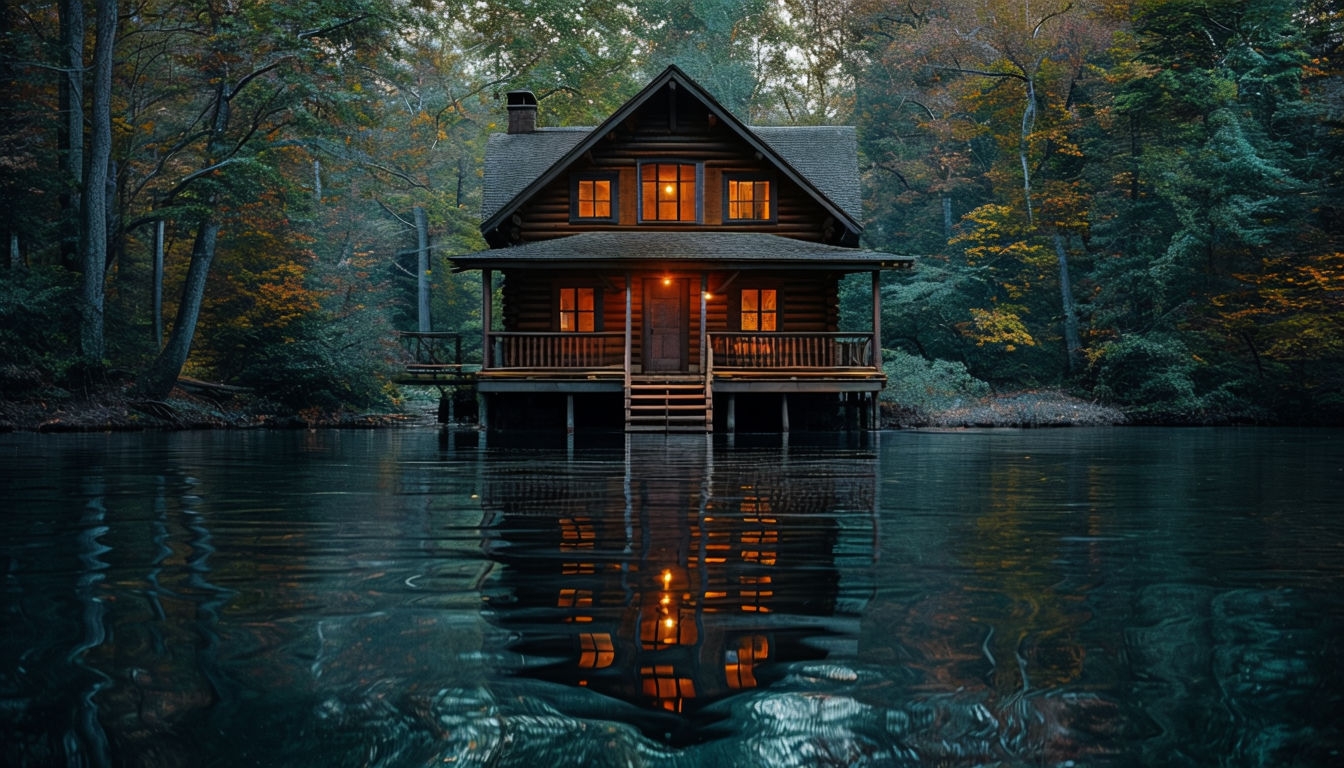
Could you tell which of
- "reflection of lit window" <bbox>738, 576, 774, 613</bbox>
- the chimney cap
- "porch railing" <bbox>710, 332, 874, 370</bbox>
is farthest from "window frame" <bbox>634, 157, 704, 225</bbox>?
"reflection of lit window" <bbox>738, 576, 774, 613</bbox>

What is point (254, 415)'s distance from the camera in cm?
2920

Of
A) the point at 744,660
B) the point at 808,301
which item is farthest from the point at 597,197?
the point at 744,660

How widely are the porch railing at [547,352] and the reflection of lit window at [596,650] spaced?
A: 21.1 meters

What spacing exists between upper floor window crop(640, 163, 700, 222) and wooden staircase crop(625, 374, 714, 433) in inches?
240

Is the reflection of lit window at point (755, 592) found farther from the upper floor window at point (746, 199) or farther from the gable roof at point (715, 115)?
the upper floor window at point (746, 199)

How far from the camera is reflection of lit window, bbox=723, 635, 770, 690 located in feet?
8.86

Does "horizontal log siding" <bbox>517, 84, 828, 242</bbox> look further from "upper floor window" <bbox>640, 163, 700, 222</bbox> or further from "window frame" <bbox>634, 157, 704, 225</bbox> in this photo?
"upper floor window" <bbox>640, 163, 700, 222</bbox>

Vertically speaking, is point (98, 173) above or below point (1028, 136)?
below

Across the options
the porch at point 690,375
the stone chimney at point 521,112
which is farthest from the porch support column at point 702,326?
the stone chimney at point 521,112

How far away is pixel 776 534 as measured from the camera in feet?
19.0

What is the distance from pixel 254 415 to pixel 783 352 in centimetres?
1568

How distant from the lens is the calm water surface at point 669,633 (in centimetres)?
233

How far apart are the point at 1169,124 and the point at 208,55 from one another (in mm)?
33302

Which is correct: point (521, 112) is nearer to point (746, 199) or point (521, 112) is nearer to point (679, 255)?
point (746, 199)
